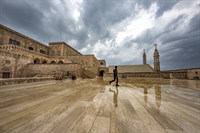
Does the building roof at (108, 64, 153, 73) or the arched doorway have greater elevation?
the building roof at (108, 64, 153, 73)

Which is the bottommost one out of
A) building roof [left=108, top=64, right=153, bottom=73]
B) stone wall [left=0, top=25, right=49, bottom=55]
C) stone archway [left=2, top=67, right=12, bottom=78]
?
stone archway [left=2, top=67, right=12, bottom=78]

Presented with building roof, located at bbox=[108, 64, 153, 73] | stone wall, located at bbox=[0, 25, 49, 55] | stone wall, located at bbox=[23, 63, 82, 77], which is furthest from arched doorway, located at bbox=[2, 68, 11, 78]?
building roof, located at bbox=[108, 64, 153, 73]

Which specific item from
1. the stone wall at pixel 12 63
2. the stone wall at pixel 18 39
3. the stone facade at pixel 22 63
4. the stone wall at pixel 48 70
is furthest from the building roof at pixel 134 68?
the stone wall at pixel 18 39

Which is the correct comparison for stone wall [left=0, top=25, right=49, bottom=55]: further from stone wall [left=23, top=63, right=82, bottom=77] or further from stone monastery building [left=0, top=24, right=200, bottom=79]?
stone wall [left=23, top=63, right=82, bottom=77]

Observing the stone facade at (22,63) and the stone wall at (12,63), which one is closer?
the stone wall at (12,63)

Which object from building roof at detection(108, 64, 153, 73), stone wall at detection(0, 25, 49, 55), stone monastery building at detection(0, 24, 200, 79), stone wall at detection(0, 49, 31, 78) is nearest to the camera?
stone wall at detection(0, 49, 31, 78)

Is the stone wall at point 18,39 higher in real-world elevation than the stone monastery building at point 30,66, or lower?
higher

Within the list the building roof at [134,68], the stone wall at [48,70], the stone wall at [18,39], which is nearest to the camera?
the stone wall at [48,70]

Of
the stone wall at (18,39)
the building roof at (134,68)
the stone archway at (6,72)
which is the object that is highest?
the stone wall at (18,39)

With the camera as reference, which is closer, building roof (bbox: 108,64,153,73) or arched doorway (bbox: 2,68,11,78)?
arched doorway (bbox: 2,68,11,78)

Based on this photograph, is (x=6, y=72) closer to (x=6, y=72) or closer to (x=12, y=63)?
(x=6, y=72)

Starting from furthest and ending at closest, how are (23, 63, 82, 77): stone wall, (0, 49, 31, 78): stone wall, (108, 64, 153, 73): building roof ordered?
(108, 64, 153, 73): building roof < (23, 63, 82, 77): stone wall < (0, 49, 31, 78): stone wall

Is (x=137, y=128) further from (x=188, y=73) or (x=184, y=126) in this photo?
(x=188, y=73)

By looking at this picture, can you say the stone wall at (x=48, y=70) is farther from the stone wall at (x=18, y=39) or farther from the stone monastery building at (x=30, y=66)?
the stone wall at (x=18, y=39)
